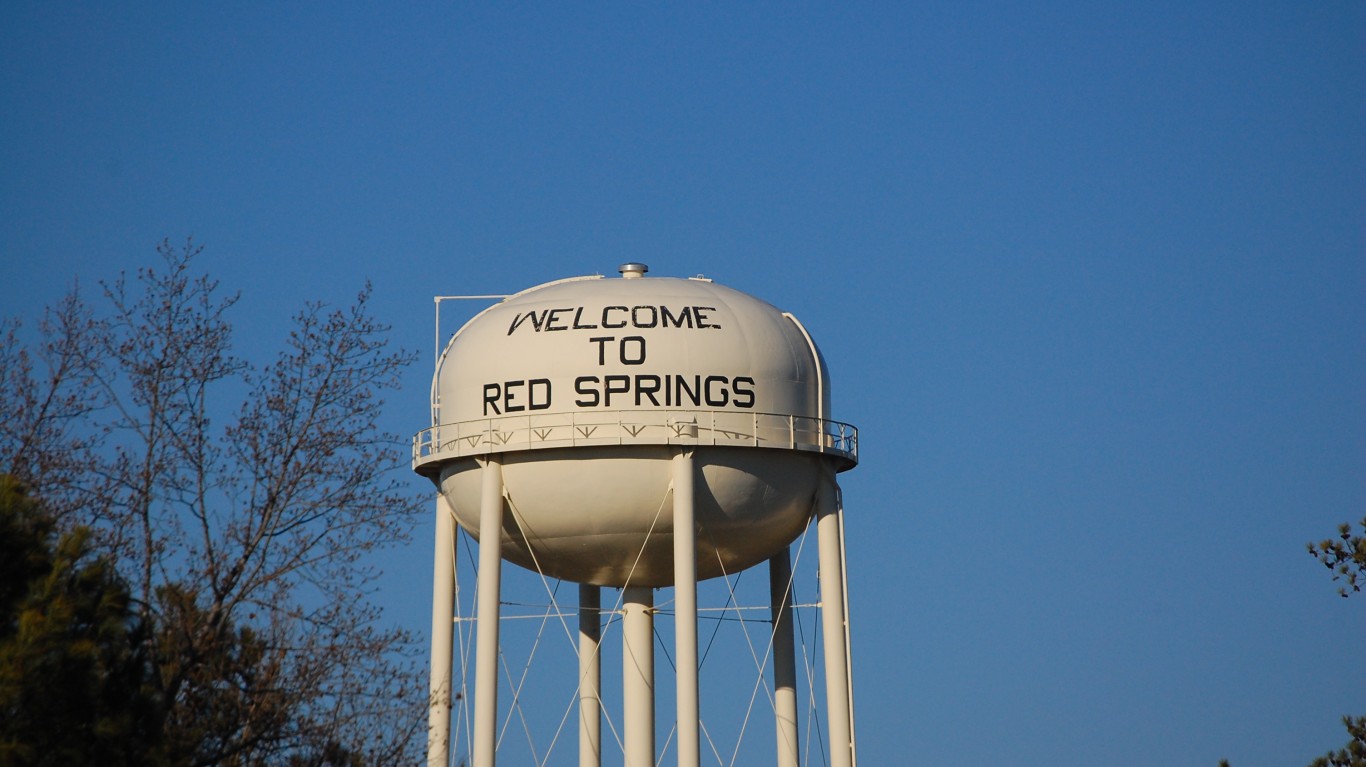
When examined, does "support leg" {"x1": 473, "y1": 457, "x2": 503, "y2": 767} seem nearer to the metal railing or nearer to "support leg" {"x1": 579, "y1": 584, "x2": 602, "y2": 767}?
the metal railing

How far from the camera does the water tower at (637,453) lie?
2767 centimetres

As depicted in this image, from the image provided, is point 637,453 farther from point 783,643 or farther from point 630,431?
point 783,643

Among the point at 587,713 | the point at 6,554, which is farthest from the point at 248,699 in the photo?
the point at 587,713

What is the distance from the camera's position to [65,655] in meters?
15.5

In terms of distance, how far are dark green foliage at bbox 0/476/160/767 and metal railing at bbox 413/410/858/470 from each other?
11.5 meters

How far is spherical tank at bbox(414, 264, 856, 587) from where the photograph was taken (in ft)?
90.8

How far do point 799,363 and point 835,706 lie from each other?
15.4 ft

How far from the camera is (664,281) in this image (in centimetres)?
3016

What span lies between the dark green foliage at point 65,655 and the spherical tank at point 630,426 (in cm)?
1164

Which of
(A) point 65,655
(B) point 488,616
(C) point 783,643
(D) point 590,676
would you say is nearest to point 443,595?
(B) point 488,616

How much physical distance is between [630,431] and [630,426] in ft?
0.26

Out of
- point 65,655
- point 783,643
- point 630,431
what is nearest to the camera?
point 65,655

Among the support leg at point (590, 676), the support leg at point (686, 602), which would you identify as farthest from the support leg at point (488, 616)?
the support leg at point (590, 676)

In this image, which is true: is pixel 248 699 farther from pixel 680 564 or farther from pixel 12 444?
pixel 680 564
